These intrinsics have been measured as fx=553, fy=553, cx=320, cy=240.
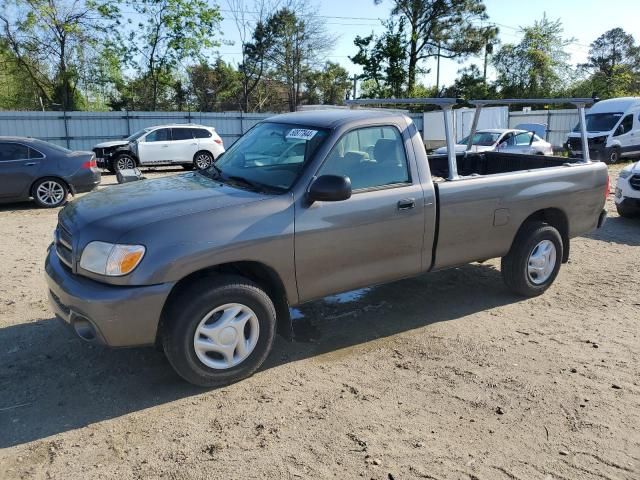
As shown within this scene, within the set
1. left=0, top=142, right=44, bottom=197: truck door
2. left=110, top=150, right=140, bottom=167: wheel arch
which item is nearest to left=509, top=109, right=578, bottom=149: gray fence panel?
left=110, top=150, right=140, bottom=167: wheel arch

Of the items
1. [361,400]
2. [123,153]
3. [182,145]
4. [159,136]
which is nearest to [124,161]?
[123,153]

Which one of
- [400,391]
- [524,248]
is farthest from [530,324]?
[400,391]

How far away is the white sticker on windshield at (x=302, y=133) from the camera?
4262 millimetres

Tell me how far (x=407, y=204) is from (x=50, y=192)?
8766mm

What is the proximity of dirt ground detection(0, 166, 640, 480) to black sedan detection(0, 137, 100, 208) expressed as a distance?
5726mm

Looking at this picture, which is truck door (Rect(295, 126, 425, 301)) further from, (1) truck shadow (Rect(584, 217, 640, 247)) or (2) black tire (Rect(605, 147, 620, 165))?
(2) black tire (Rect(605, 147, 620, 165))

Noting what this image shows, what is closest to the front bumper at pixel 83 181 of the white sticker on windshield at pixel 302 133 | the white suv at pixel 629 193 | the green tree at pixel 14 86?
the white sticker on windshield at pixel 302 133

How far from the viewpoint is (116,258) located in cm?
335

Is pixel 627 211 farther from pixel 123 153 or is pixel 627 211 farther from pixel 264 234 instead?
pixel 123 153

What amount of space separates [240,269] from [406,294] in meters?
2.34

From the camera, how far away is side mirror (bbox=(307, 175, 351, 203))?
148 inches

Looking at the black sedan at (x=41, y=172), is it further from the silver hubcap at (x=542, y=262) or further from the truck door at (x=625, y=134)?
the truck door at (x=625, y=134)

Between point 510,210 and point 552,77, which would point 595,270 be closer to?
point 510,210

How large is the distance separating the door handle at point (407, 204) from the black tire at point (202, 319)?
1290mm
